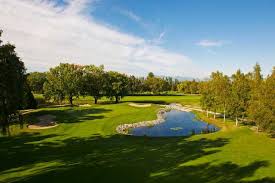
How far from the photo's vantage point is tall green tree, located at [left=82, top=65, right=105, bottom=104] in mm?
105000

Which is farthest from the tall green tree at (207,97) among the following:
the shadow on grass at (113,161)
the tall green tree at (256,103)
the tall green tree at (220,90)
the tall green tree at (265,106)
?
the shadow on grass at (113,161)

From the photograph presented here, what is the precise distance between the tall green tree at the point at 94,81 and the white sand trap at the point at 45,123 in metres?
40.7

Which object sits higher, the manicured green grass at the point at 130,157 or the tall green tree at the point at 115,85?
the tall green tree at the point at 115,85

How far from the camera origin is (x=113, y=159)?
34.3 metres

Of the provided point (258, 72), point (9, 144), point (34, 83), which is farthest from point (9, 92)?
point (34, 83)

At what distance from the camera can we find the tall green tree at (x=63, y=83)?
96.3m

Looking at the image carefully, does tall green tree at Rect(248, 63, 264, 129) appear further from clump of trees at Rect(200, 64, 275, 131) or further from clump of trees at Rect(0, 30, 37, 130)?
clump of trees at Rect(0, 30, 37, 130)

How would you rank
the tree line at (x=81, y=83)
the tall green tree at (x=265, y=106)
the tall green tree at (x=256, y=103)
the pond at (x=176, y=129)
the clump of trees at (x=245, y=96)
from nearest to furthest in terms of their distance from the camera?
the tall green tree at (x=265, y=106) < the clump of trees at (x=245, y=96) < the tall green tree at (x=256, y=103) < the pond at (x=176, y=129) < the tree line at (x=81, y=83)

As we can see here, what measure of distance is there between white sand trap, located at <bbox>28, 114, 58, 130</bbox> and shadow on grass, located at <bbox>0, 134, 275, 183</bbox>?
7.51 m

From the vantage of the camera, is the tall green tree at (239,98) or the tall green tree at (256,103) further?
the tall green tree at (239,98)

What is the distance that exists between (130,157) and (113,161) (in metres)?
2.65

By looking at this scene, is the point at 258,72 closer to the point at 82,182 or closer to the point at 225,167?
the point at 225,167

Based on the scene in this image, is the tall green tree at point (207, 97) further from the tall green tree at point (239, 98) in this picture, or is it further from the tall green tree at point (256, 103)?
the tall green tree at point (256, 103)

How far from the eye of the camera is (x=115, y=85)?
108 meters
